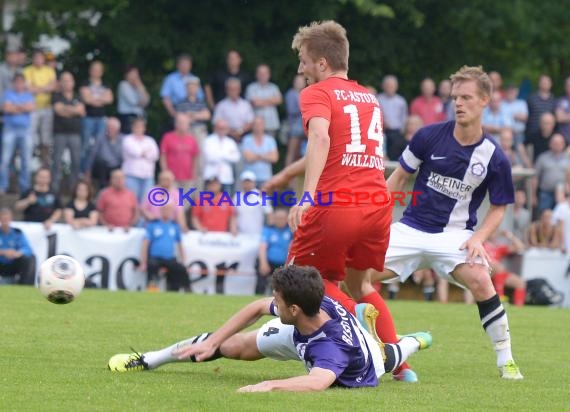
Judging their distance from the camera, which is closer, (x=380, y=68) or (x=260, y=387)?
(x=260, y=387)

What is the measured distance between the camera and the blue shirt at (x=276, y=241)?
18.8 m

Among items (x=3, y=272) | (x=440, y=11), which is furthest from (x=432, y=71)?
(x=3, y=272)

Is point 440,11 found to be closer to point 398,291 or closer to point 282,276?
point 398,291

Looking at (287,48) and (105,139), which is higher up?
(287,48)

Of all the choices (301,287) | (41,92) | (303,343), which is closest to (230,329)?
(303,343)

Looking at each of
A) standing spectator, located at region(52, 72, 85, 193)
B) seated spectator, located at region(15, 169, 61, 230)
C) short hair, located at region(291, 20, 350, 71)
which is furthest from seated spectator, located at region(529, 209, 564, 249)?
short hair, located at region(291, 20, 350, 71)

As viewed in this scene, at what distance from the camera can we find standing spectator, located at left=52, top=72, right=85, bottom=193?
19.3 m

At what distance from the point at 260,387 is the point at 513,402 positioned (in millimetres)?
1537

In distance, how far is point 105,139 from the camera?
1958cm

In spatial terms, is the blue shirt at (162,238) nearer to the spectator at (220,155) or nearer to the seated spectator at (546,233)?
the spectator at (220,155)

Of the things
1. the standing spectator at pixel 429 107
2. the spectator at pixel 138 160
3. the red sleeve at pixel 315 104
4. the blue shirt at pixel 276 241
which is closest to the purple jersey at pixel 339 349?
the red sleeve at pixel 315 104

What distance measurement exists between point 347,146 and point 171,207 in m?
10.8

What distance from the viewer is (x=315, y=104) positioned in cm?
797

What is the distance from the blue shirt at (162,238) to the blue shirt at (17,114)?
2.66 m
